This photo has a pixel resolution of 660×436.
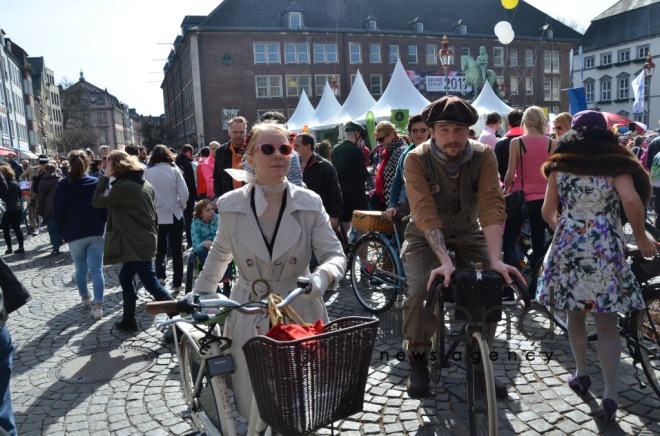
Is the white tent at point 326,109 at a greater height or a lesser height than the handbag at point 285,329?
greater

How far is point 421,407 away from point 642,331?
162 centimetres

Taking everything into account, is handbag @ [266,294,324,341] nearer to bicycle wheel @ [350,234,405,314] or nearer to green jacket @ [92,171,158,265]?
bicycle wheel @ [350,234,405,314]

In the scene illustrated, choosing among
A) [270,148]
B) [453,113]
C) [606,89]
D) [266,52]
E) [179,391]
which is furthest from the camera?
[606,89]

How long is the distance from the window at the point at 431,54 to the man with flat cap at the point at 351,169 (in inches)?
1994

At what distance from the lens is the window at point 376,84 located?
175ft

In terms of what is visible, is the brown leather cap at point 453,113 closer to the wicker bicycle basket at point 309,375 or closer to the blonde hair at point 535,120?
the wicker bicycle basket at point 309,375

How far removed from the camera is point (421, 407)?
3.86 m

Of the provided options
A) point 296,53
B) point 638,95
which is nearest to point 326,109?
point 638,95

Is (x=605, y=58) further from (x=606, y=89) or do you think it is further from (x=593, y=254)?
(x=593, y=254)

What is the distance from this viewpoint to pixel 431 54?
55375mm

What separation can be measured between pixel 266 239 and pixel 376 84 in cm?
5289

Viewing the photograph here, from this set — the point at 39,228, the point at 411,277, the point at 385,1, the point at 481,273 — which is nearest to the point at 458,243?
the point at 411,277

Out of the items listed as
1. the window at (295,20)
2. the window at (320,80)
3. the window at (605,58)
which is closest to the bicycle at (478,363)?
the window at (320,80)

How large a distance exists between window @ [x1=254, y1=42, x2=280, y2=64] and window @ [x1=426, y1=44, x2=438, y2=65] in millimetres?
15813
